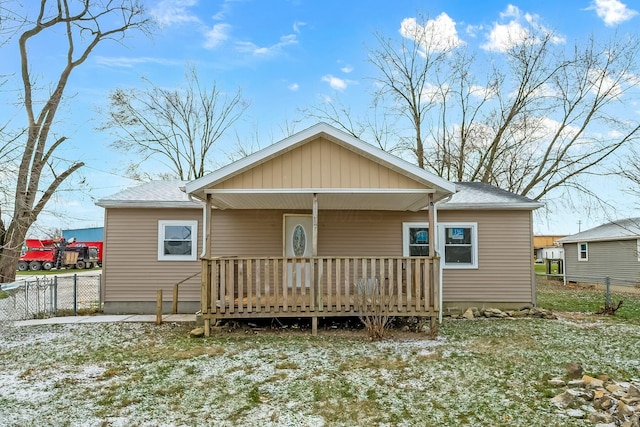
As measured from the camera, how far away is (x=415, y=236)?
Answer: 10.2 metres

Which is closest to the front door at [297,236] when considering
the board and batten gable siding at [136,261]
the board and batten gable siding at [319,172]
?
the board and batten gable siding at [136,261]

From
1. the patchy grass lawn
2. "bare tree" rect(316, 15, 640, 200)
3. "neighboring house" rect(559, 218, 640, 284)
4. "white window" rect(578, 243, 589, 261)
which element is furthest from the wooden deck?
"white window" rect(578, 243, 589, 261)

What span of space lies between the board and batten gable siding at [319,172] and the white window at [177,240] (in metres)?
3.08

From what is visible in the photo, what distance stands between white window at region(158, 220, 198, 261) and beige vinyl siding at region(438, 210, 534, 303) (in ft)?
19.4

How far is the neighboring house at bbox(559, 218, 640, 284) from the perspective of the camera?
1752cm

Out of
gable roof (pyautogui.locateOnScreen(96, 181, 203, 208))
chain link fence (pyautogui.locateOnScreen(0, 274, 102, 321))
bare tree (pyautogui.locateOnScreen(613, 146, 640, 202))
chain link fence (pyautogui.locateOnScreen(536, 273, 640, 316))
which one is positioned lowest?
chain link fence (pyautogui.locateOnScreen(536, 273, 640, 316))

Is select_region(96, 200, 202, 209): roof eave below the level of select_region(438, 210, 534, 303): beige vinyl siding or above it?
above

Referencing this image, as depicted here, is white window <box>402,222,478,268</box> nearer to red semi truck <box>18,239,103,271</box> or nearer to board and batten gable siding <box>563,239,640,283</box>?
board and batten gable siding <box>563,239,640,283</box>

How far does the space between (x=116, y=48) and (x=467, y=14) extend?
1403 centimetres

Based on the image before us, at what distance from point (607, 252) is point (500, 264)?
12.1 metres

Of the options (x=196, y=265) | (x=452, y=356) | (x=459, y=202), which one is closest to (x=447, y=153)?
(x=459, y=202)

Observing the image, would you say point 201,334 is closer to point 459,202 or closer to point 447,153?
point 459,202

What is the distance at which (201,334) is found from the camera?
24.7 ft

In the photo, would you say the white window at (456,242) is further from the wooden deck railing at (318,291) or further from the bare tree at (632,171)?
the bare tree at (632,171)
